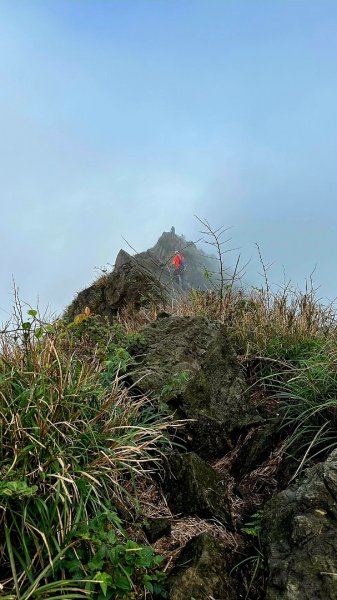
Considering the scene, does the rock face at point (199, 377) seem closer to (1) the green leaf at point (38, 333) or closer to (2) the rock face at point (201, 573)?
(1) the green leaf at point (38, 333)

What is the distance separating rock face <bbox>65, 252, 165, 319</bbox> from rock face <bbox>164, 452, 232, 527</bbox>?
504 cm

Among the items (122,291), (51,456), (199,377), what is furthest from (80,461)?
(122,291)

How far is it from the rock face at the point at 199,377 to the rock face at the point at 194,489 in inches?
19.0

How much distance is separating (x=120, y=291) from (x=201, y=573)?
21.7 ft

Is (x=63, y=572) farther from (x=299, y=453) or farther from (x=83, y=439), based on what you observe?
(x=299, y=453)

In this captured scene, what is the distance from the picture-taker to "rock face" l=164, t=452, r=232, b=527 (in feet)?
9.04

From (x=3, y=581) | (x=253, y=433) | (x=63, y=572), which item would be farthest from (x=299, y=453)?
A: (x=3, y=581)

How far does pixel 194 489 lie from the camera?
282 centimetres

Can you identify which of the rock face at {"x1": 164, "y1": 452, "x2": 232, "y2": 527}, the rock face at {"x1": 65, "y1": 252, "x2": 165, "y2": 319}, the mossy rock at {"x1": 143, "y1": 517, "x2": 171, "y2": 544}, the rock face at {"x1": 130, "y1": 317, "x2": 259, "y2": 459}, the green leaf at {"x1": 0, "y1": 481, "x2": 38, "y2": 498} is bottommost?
the mossy rock at {"x1": 143, "y1": 517, "x2": 171, "y2": 544}

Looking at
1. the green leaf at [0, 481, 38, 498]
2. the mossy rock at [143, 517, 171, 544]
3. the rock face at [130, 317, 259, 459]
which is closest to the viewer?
the green leaf at [0, 481, 38, 498]

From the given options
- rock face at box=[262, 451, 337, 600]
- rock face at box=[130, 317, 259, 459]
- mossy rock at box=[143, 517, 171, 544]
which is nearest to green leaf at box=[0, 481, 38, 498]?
mossy rock at box=[143, 517, 171, 544]

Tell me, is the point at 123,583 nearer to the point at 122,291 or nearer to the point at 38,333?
the point at 38,333

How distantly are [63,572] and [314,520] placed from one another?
4.10 feet

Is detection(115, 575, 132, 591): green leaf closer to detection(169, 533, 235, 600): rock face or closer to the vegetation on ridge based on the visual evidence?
the vegetation on ridge
